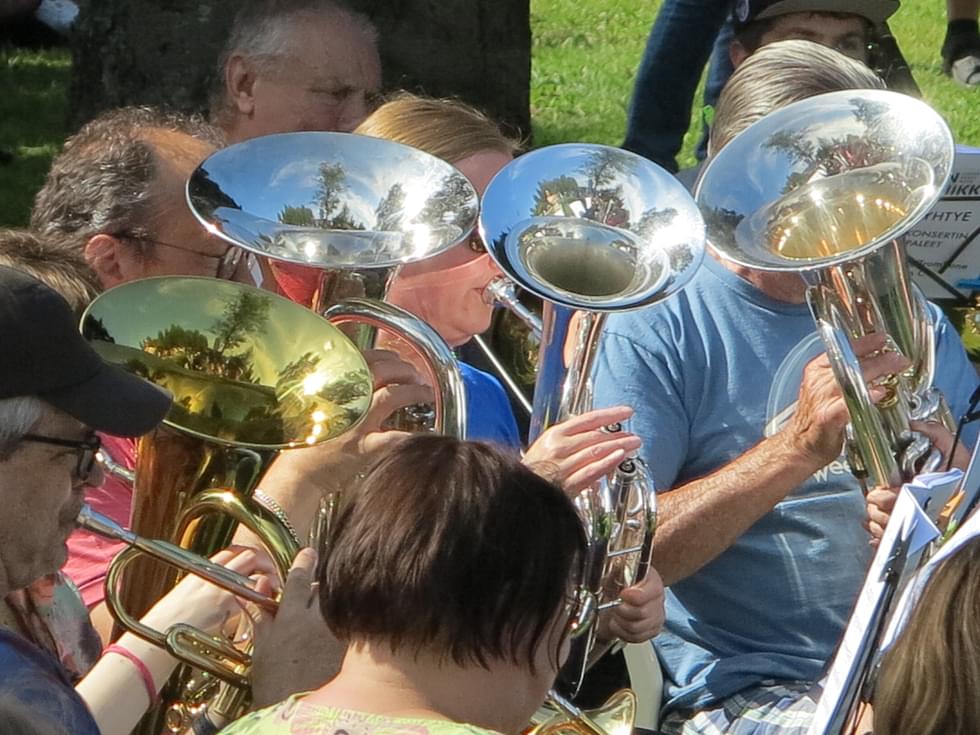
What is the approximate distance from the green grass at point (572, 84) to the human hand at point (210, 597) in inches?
134

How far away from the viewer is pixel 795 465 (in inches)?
106

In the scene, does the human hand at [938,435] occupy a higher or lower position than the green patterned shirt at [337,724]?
lower

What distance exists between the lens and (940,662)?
72.8 inches

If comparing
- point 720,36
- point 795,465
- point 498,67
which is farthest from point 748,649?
point 720,36

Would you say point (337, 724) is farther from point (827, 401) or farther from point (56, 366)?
point (827, 401)

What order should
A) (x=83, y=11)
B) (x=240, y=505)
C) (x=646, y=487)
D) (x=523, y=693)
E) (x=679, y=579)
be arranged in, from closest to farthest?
1. (x=523, y=693)
2. (x=240, y=505)
3. (x=646, y=487)
4. (x=679, y=579)
5. (x=83, y=11)

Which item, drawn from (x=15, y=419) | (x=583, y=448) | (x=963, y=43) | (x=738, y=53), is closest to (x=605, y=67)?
(x=963, y=43)

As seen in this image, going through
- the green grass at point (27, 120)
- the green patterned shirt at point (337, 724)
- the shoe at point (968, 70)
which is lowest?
the green grass at point (27, 120)

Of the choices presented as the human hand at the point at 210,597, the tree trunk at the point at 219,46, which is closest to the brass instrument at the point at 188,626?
the human hand at the point at 210,597

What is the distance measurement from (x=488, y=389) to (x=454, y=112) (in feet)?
1.81

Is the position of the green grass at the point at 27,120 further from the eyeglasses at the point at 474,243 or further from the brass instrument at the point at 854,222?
the brass instrument at the point at 854,222

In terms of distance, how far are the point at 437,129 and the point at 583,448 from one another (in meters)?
0.92

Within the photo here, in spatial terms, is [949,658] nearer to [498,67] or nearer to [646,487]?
[646,487]

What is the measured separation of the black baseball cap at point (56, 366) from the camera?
1.86 metres
